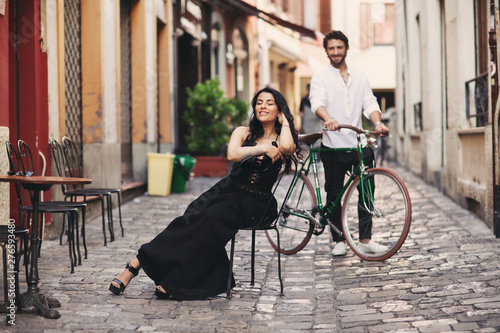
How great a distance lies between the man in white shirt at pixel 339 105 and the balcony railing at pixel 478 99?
236cm

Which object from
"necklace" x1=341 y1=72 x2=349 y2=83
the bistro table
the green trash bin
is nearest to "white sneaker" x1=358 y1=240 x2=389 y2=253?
"necklace" x1=341 y1=72 x2=349 y2=83

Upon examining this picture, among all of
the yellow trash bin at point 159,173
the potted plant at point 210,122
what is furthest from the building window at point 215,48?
the yellow trash bin at point 159,173

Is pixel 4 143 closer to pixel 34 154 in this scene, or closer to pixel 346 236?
pixel 34 154

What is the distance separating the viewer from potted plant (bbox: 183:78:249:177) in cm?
1484

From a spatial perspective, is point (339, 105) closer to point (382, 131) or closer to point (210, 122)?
point (382, 131)

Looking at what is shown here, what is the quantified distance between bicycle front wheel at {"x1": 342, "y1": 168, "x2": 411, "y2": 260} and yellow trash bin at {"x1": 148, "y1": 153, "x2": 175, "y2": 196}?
6.37 metres

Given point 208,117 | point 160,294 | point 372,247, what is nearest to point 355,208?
point 372,247

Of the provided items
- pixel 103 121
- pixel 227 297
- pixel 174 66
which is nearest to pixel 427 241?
pixel 227 297

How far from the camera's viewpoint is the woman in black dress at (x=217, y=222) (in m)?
4.91

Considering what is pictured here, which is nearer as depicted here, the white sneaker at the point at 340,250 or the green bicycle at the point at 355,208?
the green bicycle at the point at 355,208

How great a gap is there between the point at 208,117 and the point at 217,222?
33.1 feet

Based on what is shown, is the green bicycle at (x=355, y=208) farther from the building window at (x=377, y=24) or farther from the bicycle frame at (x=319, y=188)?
the building window at (x=377, y=24)

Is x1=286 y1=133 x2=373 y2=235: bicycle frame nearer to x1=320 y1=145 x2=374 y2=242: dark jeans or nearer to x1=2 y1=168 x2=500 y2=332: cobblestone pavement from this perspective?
x1=320 y1=145 x2=374 y2=242: dark jeans

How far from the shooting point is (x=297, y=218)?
6453mm
